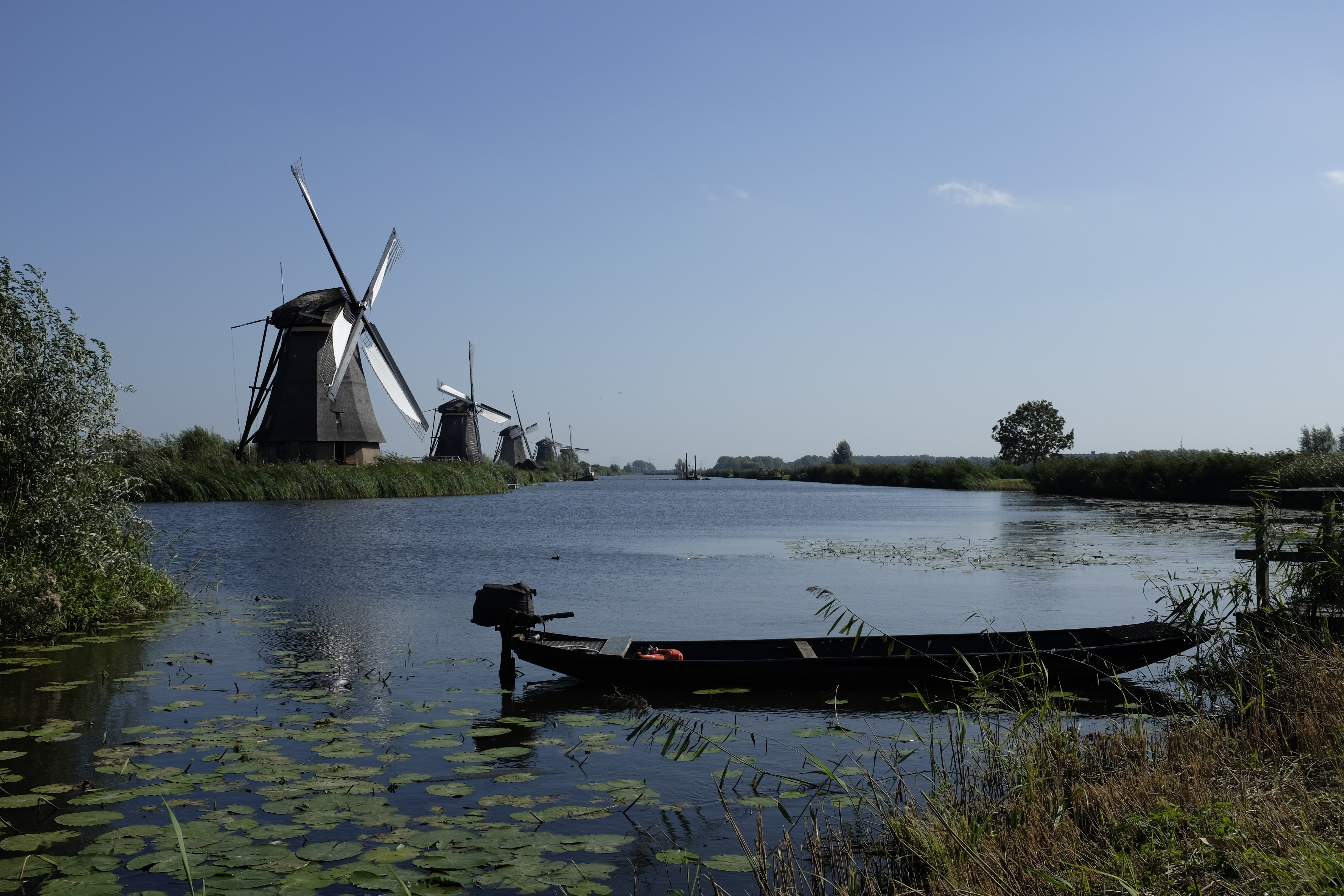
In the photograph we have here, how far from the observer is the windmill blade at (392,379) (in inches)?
1727

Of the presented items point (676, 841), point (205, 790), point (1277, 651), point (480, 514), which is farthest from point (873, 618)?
point (480, 514)

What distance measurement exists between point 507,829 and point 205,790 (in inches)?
81.5

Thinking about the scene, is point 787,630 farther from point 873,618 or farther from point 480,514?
point 480,514

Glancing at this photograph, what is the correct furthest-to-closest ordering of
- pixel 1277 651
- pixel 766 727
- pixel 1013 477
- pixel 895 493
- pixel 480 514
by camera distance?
pixel 1013 477 < pixel 895 493 < pixel 480 514 < pixel 766 727 < pixel 1277 651

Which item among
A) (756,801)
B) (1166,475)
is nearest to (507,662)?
(756,801)

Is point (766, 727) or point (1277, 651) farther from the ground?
point (1277, 651)

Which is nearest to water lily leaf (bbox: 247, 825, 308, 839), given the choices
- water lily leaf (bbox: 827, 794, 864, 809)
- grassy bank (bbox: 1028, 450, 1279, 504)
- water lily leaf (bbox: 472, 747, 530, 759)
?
water lily leaf (bbox: 472, 747, 530, 759)

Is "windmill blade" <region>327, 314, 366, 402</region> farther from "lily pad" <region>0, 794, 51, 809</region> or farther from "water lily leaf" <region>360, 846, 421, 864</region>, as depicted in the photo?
"water lily leaf" <region>360, 846, 421, 864</region>

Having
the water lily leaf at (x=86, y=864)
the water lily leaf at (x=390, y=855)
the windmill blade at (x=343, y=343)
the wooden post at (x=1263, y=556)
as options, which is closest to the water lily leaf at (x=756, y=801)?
the water lily leaf at (x=390, y=855)

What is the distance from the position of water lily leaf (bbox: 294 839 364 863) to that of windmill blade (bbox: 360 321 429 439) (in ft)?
134

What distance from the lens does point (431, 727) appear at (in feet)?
25.1

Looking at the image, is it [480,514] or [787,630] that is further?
[480,514]

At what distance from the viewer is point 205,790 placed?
5.91 metres

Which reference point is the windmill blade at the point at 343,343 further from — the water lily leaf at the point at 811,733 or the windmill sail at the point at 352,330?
the water lily leaf at the point at 811,733
